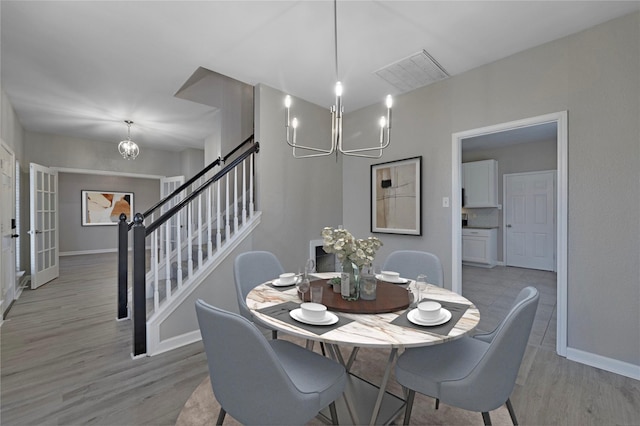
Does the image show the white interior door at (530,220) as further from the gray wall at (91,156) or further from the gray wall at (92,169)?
the gray wall at (91,156)

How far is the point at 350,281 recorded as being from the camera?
171 cm

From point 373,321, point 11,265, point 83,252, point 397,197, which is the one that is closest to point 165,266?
point 373,321

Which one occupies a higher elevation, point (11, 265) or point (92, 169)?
point (92, 169)

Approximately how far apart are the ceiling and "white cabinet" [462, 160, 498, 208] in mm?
3826

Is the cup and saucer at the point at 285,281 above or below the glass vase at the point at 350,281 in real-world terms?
below

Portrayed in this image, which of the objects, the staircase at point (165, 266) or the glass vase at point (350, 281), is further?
the staircase at point (165, 266)

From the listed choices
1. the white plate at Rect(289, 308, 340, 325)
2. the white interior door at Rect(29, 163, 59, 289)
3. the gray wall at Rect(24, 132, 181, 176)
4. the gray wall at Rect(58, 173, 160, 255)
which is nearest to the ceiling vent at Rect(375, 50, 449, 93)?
the white plate at Rect(289, 308, 340, 325)

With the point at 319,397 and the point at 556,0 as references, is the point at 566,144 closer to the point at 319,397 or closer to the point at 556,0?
the point at 556,0

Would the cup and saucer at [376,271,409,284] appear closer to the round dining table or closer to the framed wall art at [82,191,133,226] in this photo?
the round dining table

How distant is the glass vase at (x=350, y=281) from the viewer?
167 cm

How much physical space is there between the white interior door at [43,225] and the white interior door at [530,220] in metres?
8.58

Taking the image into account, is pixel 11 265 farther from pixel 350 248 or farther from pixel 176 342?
pixel 350 248

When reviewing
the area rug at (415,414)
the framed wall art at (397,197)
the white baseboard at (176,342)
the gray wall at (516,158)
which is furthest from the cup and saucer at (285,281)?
the gray wall at (516,158)

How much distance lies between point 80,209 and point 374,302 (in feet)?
29.3
